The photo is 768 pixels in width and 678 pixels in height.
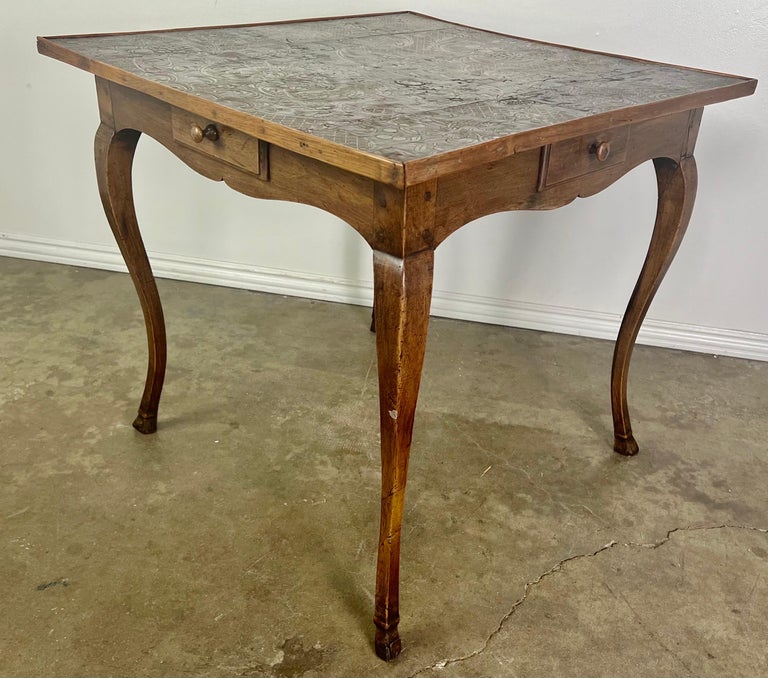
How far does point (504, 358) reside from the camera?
8.24 ft

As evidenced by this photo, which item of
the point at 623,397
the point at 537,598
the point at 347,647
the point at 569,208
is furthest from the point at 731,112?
the point at 347,647

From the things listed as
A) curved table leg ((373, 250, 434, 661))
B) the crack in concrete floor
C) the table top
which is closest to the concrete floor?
the crack in concrete floor

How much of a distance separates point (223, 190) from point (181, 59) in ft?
3.62

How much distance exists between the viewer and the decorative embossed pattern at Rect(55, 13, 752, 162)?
1.28 metres

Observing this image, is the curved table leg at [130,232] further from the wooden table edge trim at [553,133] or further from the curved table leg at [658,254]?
the curved table leg at [658,254]

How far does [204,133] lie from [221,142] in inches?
1.4

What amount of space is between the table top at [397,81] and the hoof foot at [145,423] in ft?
2.74

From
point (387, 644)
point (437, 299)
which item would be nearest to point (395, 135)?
point (387, 644)

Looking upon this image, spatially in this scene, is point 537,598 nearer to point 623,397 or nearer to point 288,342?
point 623,397

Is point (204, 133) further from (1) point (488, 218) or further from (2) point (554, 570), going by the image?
(1) point (488, 218)

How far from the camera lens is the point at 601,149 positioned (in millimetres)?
1471

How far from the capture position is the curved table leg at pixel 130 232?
1789 millimetres

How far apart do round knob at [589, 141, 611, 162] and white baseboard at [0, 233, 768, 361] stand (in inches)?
47.9

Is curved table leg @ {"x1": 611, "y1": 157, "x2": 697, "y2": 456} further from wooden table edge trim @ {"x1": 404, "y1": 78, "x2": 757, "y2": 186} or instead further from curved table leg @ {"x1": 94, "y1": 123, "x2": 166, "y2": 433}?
curved table leg @ {"x1": 94, "y1": 123, "x2": 166, "y2": 433}
